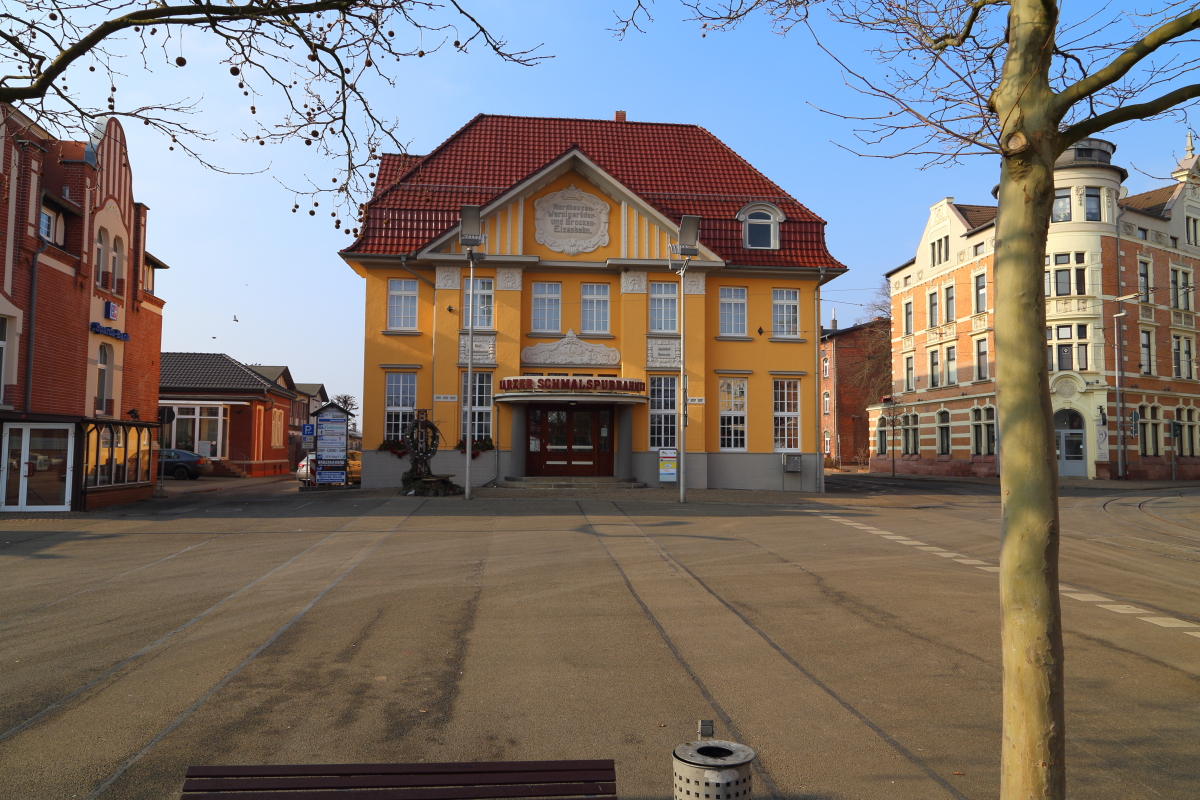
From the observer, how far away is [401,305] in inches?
1134

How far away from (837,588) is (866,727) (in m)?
5.19

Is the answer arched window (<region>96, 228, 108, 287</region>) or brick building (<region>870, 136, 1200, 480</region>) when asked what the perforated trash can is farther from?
brick building (<region>870, 136, 1200, 480</region>)

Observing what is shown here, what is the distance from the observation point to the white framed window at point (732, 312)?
98.9ft

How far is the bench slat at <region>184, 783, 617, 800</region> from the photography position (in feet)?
10.4

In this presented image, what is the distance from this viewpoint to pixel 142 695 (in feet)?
19.6

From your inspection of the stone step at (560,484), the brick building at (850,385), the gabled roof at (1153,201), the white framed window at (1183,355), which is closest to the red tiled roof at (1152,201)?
the gabled roof at (1153,201)

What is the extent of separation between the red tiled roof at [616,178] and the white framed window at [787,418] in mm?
4601

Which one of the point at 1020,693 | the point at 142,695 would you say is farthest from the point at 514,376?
the point at 1020,693

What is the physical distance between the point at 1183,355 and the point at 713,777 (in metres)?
53.5

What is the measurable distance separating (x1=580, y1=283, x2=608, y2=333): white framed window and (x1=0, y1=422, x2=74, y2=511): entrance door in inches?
619

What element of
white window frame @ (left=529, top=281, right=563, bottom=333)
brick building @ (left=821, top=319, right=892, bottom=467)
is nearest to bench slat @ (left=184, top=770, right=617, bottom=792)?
white window frame @ (left=529, top=281, right=563, bottom=333)

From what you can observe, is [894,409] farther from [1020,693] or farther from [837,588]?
[1020,693]

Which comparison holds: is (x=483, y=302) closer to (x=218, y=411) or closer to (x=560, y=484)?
(x=560, y=484)

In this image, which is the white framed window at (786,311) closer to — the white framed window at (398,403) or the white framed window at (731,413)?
the white framed window at (731,413)
